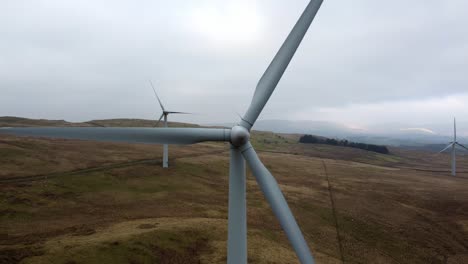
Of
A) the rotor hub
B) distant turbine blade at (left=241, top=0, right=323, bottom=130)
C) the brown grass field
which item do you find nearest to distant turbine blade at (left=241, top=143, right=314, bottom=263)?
the rotor hub

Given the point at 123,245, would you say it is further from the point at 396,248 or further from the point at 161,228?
the point at 396,248

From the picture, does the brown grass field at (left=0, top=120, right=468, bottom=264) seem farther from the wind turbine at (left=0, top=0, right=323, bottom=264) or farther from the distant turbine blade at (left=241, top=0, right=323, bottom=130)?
the distant turbine blade at (left=241, top=0, right=323, bottom=130)

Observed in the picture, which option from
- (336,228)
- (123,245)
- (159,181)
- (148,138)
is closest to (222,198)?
(159,181)

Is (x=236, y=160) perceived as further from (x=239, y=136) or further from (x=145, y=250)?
(x=145, y=250)

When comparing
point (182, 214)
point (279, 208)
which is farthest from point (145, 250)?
point (279, 208)

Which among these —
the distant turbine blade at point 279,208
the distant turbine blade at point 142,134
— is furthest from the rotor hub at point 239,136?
the distant turbine blade at point 142,134

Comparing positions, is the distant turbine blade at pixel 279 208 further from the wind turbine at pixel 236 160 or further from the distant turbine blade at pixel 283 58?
the distant turbine blade at pixel 283 58
